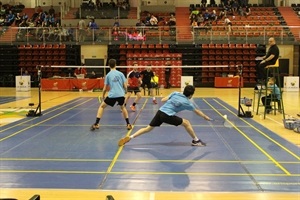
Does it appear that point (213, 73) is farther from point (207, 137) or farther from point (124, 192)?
point (124, 192)

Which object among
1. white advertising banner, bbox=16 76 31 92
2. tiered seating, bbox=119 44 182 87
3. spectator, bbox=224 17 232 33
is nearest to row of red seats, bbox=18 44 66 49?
white advertising banner, bbox=16 76 31 92

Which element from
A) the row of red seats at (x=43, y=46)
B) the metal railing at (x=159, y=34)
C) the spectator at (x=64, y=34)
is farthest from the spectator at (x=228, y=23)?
the row of red seats at (x=43, y=46)

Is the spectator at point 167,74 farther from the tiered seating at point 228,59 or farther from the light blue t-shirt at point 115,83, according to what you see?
the light blue t-shirt at point 115,83

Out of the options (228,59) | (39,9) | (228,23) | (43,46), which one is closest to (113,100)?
(228,23)

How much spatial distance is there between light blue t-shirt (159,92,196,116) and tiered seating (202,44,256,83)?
25.8 meters

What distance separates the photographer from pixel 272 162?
8.92 meters

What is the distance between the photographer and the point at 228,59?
35.6 meters

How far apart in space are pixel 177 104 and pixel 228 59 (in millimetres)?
26713

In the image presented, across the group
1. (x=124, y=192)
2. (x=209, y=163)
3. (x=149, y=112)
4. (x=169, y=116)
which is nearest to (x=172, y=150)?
(x=169, y=116)

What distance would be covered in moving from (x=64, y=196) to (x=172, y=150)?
13.0 feet

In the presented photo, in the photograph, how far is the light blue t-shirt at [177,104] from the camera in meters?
9.76

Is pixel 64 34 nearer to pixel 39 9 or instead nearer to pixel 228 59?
pixel 39 9

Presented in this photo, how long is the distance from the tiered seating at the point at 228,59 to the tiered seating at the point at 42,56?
12264mm

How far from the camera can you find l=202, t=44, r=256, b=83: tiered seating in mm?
35219
